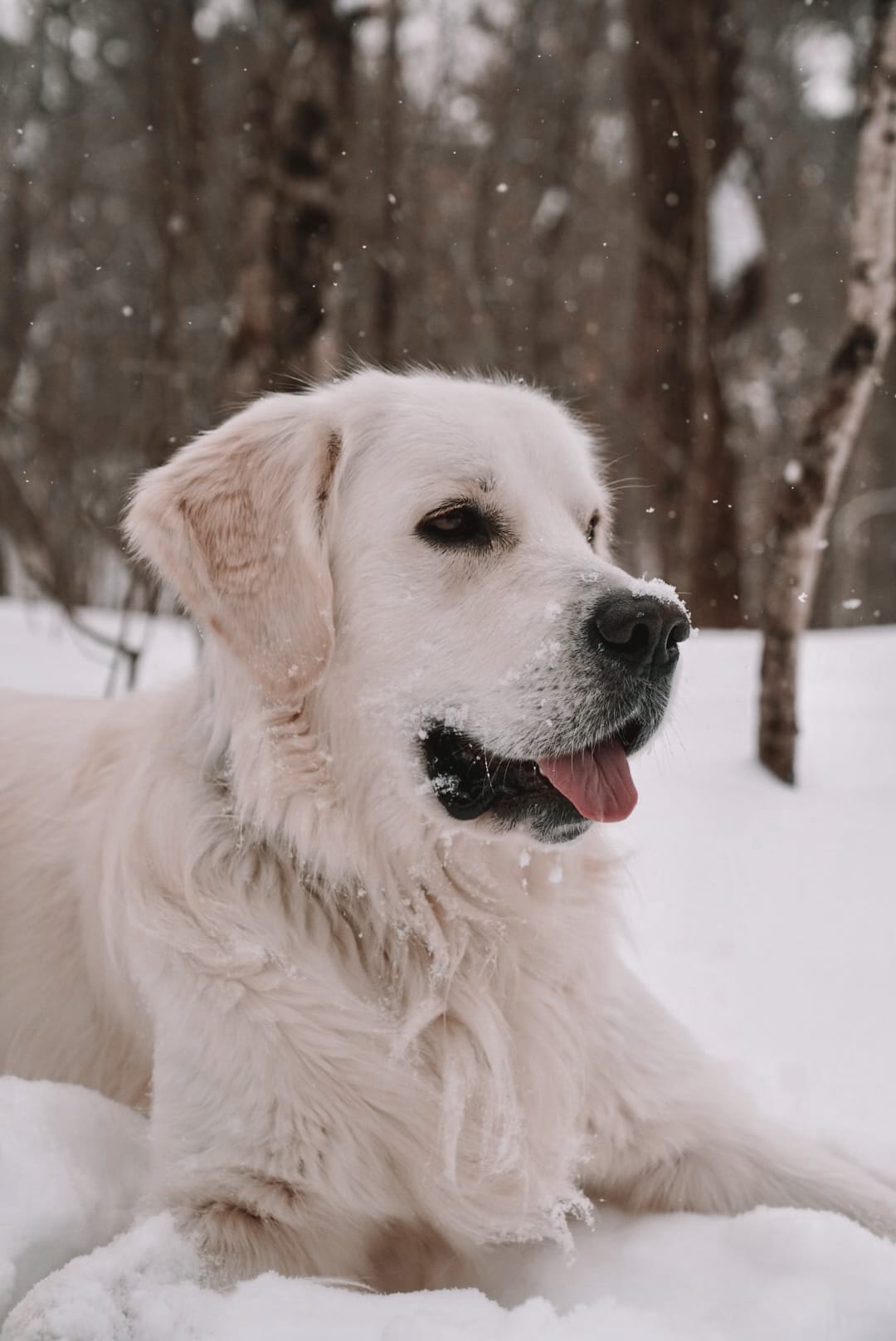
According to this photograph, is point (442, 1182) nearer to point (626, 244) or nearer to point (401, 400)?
point (401, 400)

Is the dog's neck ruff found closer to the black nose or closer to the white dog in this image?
the white dog

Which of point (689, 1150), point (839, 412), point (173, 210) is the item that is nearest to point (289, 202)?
point (173, 210)

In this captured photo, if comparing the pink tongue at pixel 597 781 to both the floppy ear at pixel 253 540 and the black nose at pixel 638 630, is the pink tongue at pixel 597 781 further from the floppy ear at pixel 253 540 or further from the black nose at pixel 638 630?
the floppy ear at pixel 253 540

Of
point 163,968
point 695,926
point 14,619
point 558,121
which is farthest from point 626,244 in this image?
point 163,968

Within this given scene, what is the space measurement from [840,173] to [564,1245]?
19.0 m

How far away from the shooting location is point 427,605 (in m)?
2.21

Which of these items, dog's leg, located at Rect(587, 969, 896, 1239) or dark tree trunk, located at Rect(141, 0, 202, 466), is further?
dark tree trunk, located at Rect(141, 0, 202, 466)

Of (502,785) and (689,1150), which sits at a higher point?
(502,785)

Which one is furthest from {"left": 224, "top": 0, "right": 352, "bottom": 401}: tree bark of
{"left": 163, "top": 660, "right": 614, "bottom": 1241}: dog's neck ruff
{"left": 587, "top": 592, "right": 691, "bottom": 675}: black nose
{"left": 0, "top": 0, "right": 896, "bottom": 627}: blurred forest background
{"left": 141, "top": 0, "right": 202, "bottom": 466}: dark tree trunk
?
{"left": 587, "top": 592, "right": 691, "bottom": 675}: black nose

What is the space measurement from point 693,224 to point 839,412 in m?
4.55

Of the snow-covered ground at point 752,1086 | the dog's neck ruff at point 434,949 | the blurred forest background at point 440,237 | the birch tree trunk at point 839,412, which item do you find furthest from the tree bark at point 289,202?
the dog's neck ruff at point 434,949

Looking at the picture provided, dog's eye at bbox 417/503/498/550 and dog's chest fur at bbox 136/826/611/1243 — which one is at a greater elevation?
dog's eye at bbox 417/503/498/550

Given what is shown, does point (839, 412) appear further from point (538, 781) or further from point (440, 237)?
point (440, 237)

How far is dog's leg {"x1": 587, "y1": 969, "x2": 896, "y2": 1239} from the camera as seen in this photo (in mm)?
2131
